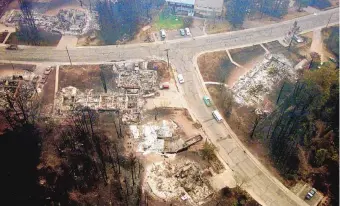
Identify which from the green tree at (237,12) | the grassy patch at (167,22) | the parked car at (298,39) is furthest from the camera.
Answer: the green tree at (237,12)

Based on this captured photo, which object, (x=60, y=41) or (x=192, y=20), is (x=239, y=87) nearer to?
(x=192, y=20)

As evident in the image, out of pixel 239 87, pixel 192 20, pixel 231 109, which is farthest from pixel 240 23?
pixel 231 109

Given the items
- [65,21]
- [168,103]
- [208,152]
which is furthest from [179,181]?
[65,21]

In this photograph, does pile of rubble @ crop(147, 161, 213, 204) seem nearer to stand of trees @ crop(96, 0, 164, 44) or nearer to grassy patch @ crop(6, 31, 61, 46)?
stand of trees @ crop(96, 0, 164, 44)

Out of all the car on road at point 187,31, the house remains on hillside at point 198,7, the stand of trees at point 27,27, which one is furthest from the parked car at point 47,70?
the house remains on hillside at point 198,7

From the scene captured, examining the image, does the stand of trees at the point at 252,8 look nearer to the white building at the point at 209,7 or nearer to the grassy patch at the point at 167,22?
the white building at the point at 209,7

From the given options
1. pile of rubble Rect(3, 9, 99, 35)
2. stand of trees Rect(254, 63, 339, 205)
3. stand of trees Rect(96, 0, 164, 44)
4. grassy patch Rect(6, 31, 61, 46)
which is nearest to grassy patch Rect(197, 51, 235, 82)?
stand of trees Rect(254, 63, 339, 205)
